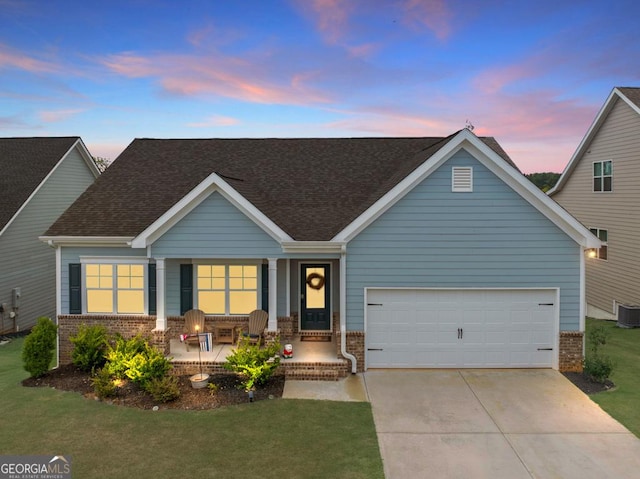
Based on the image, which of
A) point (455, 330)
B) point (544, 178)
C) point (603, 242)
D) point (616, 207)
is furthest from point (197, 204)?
point (544, 178)

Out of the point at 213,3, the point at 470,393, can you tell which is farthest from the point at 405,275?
the point at 213,3

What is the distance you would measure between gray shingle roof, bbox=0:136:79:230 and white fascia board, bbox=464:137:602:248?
19.0m

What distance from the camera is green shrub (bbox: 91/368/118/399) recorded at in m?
10.6

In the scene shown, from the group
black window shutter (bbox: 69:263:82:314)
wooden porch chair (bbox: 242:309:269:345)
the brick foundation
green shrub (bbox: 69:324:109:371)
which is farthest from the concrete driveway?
black window shutter (bbox: 69:263:82:314)

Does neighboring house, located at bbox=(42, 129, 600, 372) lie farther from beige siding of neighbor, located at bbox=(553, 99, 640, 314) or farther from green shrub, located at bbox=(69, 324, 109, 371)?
beige siding of neighbor, located at bbox=(553, 99, 640, 314)

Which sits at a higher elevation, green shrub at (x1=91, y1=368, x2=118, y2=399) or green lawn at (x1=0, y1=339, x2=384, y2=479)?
green shrub at (x1=91, y1=368, x2=118, y2=399)

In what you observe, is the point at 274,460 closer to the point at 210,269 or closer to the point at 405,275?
the point at 405,275

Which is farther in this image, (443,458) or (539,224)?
(539,224)

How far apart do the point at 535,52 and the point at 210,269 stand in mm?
17449

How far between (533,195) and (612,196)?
11906 mm

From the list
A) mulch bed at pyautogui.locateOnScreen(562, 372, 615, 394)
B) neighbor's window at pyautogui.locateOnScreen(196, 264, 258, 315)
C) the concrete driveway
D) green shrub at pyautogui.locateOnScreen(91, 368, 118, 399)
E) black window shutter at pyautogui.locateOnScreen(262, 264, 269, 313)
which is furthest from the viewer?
neighbor's window at pyautogui.locateOnScreen(196, 264, 258, 315)

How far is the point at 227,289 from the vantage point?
14406 mm

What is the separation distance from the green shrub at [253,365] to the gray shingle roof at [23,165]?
14.2 metres

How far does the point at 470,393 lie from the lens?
11008 mm
